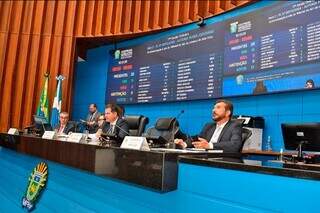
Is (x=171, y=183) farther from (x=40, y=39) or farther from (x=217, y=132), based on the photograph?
(x=40, y=39)

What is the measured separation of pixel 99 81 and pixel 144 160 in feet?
16.3

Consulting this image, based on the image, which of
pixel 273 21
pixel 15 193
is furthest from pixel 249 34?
pixel 15 193

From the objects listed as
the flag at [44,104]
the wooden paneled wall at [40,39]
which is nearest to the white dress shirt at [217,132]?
the wooden paneled wall at [40,39]

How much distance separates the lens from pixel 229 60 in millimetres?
4234

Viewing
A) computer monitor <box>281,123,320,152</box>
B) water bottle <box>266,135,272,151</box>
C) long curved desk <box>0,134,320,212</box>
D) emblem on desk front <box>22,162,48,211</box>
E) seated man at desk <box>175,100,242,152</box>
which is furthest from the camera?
water bottle <box>266,135,272,151</box>

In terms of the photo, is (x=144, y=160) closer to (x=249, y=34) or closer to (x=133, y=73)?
(x=249, y=34)

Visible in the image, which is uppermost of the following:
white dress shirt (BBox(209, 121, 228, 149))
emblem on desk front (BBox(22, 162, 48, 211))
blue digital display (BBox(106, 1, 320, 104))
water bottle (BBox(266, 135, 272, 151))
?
blue digital display (BBox(106, 1, 320, 104))

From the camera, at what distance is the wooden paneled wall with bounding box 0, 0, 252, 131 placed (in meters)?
6.06

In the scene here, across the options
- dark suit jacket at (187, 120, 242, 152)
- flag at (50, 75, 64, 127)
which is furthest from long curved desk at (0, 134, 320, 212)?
flag at (50, 75, 64, 127)

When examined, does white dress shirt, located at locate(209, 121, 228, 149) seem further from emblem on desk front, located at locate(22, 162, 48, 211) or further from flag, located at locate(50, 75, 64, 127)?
flag, located at locate(50, 75, 64, 127)

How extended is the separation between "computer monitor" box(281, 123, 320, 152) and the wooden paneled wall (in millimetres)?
4059

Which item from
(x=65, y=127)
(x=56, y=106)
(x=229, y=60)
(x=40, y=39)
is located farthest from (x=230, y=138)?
(x=40, y=39)

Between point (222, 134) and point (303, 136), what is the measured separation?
2.30 ft

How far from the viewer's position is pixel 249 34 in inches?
160
